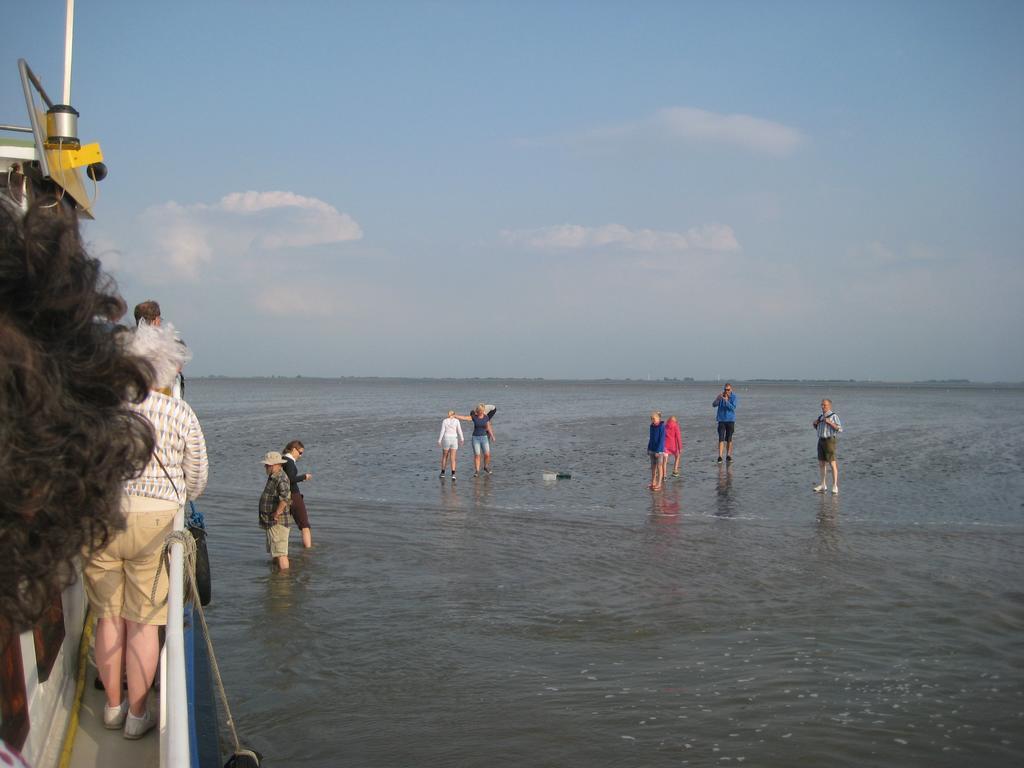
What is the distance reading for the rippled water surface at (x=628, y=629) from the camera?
5.93 m

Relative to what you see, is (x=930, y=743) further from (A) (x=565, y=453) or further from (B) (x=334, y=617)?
(A) (x=565, y=453)

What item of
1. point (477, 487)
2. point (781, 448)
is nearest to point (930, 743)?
point (477, 487)

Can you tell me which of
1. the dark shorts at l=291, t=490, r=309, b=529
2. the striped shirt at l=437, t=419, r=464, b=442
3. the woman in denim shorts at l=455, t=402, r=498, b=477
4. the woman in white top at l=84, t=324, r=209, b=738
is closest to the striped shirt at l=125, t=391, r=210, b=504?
the woman in white top at l=84, t=324, r=209, b=738

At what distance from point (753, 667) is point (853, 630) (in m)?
1.52

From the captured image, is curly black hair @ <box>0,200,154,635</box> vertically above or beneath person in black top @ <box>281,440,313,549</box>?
above

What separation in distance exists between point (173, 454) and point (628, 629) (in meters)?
5.12

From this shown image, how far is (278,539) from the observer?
9969 millimetres

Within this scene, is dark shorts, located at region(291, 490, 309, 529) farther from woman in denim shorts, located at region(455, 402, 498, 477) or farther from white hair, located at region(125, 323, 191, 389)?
woman in denim shorts, located at region(455, 402, 498, 477)

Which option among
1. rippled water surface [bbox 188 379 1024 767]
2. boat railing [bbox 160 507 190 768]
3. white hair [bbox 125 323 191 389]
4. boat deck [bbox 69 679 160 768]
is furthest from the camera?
rippled water surface [bbox 188 379 1024 767]

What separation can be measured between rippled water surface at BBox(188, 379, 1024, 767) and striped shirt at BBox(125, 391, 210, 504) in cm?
223

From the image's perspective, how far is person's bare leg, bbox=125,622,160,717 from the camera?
13.3 feet

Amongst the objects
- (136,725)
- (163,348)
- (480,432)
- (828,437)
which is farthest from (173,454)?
(480,432)

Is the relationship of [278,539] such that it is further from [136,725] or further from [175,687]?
[175,687]

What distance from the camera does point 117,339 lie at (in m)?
1.46
